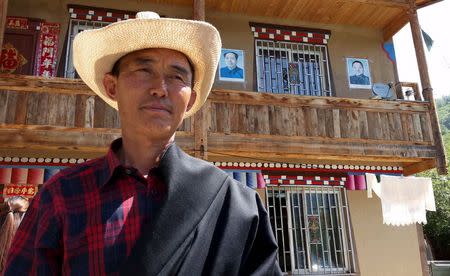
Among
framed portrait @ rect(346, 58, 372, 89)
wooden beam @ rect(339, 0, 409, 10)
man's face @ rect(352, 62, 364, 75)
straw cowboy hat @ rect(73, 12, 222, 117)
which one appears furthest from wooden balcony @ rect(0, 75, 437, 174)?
straw cowboy hat @ rect(73, 12, 222, 117)

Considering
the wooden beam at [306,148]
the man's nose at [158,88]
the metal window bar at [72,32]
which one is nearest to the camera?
the man's nose at [158,88]

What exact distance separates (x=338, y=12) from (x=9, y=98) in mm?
7456

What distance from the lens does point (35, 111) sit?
7.38m

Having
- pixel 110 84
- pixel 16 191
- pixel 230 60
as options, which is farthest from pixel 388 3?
pixel 110 84

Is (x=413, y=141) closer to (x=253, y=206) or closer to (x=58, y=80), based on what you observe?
(x=58, y=80)

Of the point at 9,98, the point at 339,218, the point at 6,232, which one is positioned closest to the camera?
the point at 6,232

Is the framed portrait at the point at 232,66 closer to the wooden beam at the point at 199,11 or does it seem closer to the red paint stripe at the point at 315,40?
the wooden beam at the point at 199,11

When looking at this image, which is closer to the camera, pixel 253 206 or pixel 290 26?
pixel 253 206

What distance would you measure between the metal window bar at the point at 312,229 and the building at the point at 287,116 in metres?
0.02

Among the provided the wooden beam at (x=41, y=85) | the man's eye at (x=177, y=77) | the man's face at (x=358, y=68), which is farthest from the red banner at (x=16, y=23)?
the man's eye at (x=177, y=77)

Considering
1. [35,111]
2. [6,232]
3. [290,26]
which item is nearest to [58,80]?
[35,111]

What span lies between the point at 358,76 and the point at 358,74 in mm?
54

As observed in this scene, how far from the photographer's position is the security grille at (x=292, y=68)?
990cm

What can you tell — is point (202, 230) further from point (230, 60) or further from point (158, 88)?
point (230, 60)
